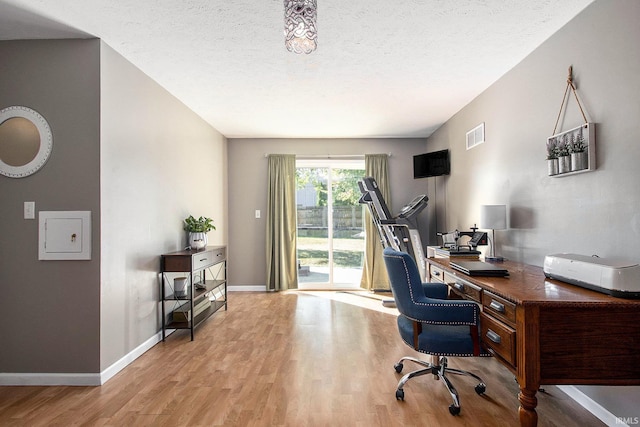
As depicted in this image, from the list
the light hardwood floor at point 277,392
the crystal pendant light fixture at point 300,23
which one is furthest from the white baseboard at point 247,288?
the crystal pendant light fixture at point 300,23

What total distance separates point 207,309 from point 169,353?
3.18 feet

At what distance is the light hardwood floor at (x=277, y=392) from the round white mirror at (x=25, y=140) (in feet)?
5.39

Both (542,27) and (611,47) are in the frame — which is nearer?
(611,47)

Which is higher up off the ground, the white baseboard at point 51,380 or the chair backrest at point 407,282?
the chair backrest at point 407,282

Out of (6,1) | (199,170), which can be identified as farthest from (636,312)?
(199,170)

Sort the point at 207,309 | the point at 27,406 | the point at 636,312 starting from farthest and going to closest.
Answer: the point at 207,309 → the point at 27,406 → the point at 636,312

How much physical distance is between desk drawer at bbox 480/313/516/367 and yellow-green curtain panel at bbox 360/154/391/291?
11.4 ft

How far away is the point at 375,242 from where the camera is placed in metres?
5.45

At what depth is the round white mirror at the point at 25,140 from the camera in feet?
8.18

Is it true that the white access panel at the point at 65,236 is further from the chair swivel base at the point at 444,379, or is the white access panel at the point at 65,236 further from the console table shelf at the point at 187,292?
the chair swivel base at the point at 444,379

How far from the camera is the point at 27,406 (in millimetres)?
2170

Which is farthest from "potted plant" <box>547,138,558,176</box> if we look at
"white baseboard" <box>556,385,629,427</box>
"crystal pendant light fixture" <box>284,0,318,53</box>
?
"crystal pendant light fixture" <box>284,0,318,53</box>

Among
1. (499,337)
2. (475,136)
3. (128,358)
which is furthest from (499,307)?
(128,358)

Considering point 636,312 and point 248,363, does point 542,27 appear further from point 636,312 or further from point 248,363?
point 248,363
